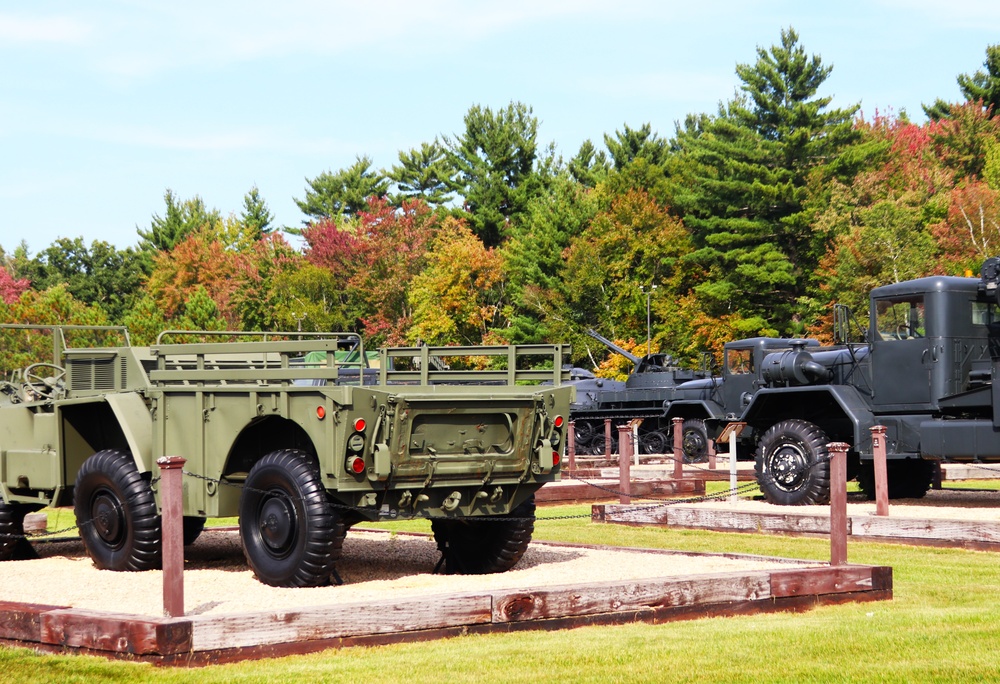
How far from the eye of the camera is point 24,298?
5412 centimetres

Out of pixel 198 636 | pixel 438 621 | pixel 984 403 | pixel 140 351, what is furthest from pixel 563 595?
pixel 984 403

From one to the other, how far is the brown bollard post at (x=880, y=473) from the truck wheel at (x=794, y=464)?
212cm

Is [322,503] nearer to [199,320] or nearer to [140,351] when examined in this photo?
[140,351]

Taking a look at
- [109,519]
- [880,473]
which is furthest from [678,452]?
[109,519]

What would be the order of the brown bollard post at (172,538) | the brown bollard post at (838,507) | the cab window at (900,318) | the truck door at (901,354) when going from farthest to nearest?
1. the cab window at (900,318)
2. the truck door at (901,354)
3. the brown bollard post at (838,507)
4. the brown bollard post at (172,538)

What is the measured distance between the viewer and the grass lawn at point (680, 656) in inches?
285

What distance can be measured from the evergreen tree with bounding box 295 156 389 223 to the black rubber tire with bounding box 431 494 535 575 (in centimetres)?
7283

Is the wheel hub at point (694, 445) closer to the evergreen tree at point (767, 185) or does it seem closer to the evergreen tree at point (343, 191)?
the evergreen tree at point (767, 185)

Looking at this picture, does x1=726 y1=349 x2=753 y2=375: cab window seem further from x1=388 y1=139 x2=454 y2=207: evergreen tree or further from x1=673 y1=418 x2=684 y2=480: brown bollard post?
x1=388 y1=139 x2=454 y2=207: evergreen tree

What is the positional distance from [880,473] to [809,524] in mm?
1119

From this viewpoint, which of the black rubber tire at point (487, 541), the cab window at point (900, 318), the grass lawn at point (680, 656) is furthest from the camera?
the cab window at point (900, 318)

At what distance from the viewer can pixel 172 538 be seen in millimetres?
8000

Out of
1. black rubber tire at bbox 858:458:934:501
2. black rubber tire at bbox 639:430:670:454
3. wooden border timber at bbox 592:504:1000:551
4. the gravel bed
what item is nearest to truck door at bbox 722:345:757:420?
black rubber tire at bbox 639:430:670:454

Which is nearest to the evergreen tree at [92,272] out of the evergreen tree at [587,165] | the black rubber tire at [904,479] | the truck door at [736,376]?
the evergreen tree at [587,165]
